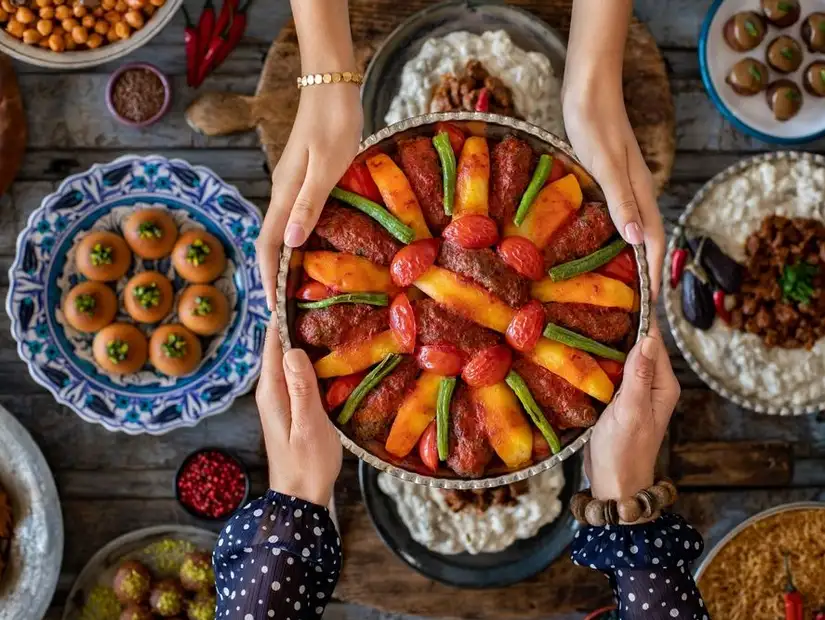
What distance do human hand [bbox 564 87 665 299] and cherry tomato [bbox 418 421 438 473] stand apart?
76 centimetres

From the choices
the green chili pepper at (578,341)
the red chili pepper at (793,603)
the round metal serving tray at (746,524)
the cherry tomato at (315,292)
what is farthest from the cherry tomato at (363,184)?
the red chili pepper at (793,603)

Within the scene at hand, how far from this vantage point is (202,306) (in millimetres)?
3055

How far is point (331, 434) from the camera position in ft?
7.73

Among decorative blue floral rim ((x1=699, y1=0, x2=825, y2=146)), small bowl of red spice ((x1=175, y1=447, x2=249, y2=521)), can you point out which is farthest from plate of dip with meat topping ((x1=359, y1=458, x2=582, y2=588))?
decorative blue floral rim ((x1=699, y1=0, x2=825, y2=146))

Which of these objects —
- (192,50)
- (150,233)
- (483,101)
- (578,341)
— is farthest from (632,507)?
(192,50)

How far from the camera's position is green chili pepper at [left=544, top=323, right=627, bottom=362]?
2.21m

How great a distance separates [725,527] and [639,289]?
1584 millimetres

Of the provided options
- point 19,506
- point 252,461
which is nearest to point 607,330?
point 252,461

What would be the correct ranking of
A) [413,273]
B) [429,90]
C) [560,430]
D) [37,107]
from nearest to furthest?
[413,273]
[560,430]
[429,90]
[37,107]

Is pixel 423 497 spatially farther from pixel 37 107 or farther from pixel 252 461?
pixel 37 107

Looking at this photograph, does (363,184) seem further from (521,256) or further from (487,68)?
(487,68)

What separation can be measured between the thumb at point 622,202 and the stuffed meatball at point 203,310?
1555 millimetres

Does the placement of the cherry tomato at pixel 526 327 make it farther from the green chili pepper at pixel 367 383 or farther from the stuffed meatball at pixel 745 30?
the stuffed meatball at pixel 745 30

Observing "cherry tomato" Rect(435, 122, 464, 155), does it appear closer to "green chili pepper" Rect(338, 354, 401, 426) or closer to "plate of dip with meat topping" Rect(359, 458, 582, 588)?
"green chili pepper" Rect(338, 354, 401, 426)
